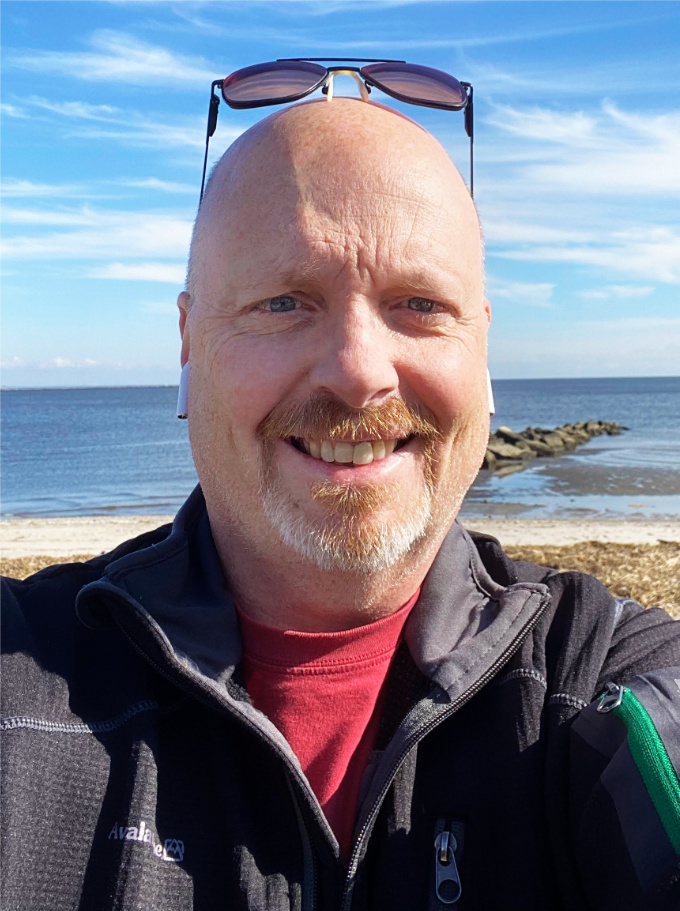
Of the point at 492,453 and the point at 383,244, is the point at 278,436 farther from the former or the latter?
the point at 492,453

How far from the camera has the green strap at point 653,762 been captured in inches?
60.2

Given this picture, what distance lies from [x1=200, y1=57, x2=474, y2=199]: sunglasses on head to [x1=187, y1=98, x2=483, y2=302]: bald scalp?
0.22 metres

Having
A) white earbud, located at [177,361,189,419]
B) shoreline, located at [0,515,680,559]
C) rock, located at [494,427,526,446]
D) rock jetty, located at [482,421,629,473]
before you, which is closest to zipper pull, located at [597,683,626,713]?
white earbud, located at [177,361,189,419]

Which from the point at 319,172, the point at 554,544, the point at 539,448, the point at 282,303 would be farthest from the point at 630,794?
the point at 539,448

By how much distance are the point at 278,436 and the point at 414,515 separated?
1.42 feet

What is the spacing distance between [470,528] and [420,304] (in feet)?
45.4

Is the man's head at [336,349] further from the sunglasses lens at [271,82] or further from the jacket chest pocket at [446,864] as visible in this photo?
the jacket chest pocket at [446,864]

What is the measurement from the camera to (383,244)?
209cm

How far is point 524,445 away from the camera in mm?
36812

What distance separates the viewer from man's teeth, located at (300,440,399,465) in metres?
2.12

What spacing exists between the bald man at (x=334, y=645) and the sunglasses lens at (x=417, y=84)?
1.01 ft

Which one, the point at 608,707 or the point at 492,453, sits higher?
the point at 608,707

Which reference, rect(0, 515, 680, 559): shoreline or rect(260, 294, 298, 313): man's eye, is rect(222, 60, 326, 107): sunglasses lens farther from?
rect(0, 515, 680, 559): shoreline

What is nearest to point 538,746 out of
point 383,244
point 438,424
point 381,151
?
point 438,424
